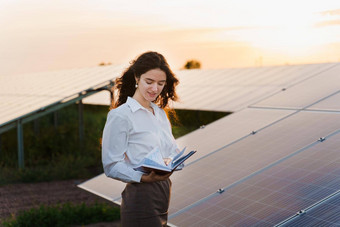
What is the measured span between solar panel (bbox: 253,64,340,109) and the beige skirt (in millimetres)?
5553

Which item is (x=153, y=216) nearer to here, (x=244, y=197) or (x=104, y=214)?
(x=244, y=197)

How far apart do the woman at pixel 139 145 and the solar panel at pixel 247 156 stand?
204cm

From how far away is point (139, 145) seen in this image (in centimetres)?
383

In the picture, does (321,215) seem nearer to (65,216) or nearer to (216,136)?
(216,136)

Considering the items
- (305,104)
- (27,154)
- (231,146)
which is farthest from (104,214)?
(27,154)

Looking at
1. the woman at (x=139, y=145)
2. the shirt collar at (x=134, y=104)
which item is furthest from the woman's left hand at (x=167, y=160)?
the shirt collar at (x=134, y=104)

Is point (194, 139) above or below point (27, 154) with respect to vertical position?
above

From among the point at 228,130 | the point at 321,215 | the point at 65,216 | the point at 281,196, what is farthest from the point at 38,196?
the point at 321,215

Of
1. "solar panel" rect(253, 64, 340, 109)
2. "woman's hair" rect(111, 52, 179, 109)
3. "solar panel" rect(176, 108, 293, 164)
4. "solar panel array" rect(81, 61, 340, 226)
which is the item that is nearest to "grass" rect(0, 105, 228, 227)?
"solar panel" rect(176, 108, 293, 164)

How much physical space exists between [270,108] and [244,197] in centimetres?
415

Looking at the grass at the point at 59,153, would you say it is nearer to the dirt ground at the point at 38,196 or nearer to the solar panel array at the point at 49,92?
the dirt ground at the point at 38,196

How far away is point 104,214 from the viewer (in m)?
9.84

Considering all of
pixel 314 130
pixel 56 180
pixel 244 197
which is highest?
pixel 314 130

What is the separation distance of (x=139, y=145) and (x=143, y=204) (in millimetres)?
467
